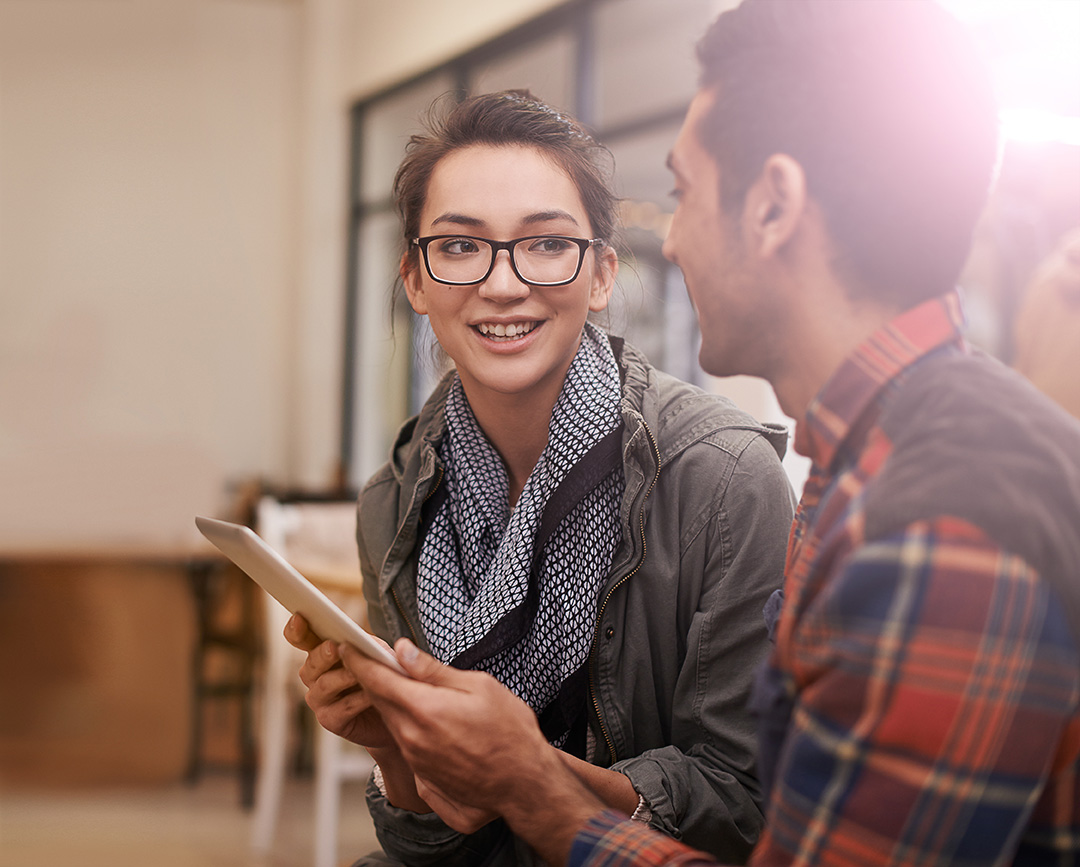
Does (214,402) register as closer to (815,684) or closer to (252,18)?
(252,18)

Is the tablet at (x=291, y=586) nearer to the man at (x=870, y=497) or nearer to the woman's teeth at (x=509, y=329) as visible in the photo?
the man at (x=870, y=497)

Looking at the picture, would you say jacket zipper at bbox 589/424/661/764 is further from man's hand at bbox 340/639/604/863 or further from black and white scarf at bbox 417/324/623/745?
man's hand at bbox 340/639/604/863

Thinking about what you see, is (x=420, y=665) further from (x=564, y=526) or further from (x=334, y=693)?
(x=564, y=526)

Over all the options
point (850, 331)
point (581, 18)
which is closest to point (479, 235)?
point (850, 331)

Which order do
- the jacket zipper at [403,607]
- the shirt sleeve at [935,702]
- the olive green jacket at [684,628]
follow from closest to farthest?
1. the shirt sleeve at [935,702]
2. the olive green jacket at [684,628]
3. the jacket zipper at [403,607]

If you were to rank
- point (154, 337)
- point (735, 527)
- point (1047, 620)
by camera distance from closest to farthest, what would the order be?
point (1047, 620)
point (735, 527)
point (154, 337)

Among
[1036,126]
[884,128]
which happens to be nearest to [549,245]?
[884,128]

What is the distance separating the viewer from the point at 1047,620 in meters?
0.61

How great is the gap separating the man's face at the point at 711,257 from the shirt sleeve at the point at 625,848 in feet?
1.20

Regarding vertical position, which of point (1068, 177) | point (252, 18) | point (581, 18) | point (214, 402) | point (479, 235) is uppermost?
point (252, 18)

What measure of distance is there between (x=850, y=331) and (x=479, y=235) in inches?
24.3

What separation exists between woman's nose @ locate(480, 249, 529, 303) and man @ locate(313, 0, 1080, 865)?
408 mm

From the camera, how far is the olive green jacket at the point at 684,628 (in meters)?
1.16

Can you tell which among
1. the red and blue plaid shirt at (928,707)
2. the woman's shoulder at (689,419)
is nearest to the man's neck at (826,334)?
the red and blue plaid shirt at (928,707)
